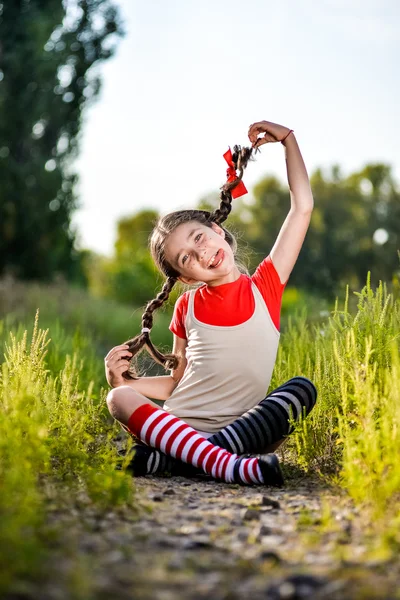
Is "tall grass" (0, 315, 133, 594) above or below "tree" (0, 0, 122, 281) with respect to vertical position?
below

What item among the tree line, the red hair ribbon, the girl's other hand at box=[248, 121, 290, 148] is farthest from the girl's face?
the tree line

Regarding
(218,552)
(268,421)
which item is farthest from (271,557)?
(268,421)

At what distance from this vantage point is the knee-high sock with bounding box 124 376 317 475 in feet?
9.06

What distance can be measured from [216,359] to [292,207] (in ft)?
2.38

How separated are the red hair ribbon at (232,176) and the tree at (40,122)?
9.58 meters

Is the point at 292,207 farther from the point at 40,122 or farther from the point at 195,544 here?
the point at 40,122

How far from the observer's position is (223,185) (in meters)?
3.35

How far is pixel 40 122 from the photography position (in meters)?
13.0

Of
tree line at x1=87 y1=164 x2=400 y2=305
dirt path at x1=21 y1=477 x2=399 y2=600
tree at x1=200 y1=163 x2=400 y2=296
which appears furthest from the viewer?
tree at x1=200 y1=163 x2=400 y2=296

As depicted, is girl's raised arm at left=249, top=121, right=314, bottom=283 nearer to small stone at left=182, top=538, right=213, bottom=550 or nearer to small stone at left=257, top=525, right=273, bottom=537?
small stone at left=257, top=525, right=273, bottom=537

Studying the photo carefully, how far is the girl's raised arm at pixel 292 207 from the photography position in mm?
2947

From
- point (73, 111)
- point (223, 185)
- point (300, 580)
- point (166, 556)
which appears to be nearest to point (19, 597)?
point (166, 556)

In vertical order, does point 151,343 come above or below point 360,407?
above

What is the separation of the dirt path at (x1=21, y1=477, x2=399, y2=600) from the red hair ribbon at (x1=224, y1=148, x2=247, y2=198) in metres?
1.55
